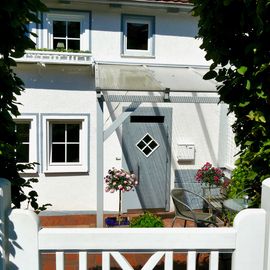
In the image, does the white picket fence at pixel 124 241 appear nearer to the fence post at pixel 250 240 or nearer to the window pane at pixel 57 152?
the fence post at pixel 250 240

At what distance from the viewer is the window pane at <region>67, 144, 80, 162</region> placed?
9.41 metres

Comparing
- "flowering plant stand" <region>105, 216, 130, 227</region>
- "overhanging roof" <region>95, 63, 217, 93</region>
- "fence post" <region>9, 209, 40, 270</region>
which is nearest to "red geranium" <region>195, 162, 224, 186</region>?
"overhanging roof" <region>95, 63, 217, 93</region>

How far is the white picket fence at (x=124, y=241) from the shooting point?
1.65 meters

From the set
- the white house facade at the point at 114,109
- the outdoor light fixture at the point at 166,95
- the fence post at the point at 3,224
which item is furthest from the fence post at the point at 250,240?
the white house facade at the point at 114,109

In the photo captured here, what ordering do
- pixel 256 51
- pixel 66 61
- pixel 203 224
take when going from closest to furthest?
1. pixel 256 51
2. pixel 203 224
3. pixel 66 61

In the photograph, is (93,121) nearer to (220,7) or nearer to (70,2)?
(70,2)

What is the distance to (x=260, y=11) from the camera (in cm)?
196

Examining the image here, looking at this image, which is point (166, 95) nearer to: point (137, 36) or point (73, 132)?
point (137, 36)

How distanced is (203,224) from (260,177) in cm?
476

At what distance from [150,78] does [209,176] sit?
2.96 metres

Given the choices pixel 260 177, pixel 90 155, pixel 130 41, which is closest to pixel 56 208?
pixel 90 155

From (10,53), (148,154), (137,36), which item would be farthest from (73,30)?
(10,53)

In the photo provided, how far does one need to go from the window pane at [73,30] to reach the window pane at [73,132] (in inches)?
92.6

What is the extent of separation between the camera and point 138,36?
9.41 m
